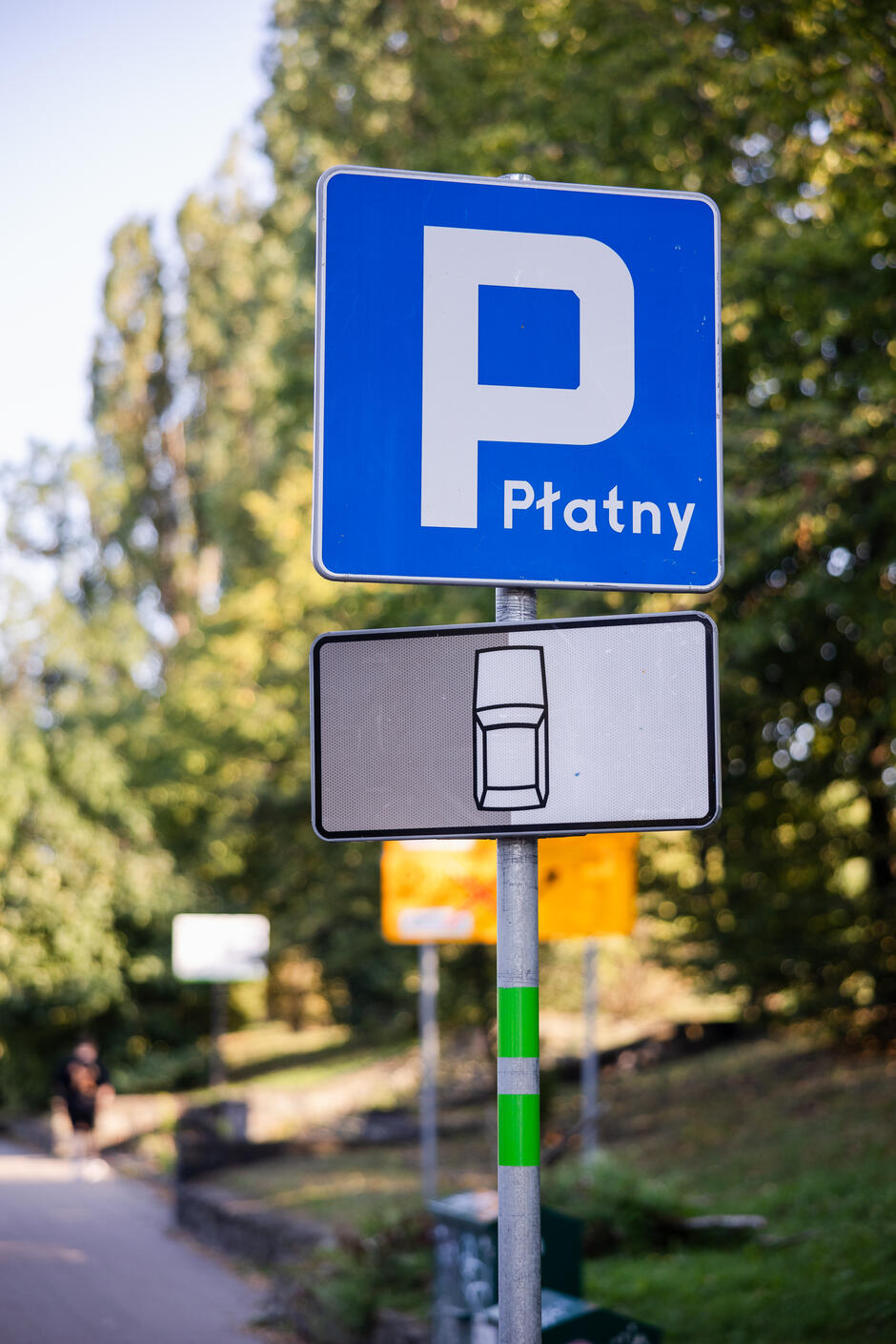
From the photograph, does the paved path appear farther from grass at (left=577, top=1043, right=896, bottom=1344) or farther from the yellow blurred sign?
the yellow blurred sign

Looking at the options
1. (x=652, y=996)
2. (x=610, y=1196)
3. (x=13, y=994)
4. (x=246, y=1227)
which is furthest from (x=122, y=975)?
(x=610, y=1196)

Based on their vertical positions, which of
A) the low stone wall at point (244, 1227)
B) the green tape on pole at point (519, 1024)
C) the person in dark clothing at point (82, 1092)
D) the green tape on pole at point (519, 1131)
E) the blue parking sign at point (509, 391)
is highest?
the blue parking sign at point (509, 391)

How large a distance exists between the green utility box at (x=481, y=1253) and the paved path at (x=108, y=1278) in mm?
2961

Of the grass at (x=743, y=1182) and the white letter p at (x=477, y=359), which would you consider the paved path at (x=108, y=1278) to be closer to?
the grass at (x=743, y=1182)

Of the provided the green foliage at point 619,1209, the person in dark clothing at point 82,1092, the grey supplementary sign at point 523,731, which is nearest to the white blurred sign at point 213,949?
the person in dark clothing at point 82,1092

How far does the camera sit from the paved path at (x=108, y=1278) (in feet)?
30.5

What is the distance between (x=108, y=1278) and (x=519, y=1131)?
387 inches

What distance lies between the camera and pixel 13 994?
24094mm

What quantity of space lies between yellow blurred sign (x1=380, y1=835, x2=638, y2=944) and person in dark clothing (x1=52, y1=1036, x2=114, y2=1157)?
8572mm

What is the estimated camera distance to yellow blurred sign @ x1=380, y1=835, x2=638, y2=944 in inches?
472

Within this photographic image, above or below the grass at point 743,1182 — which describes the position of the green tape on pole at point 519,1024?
above

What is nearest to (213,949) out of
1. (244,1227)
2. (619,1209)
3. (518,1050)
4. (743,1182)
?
(244,1227)

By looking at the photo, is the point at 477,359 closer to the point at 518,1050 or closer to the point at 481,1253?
the point at 518,1050

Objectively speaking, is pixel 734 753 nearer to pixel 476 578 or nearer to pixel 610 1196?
pixel 610 1196
